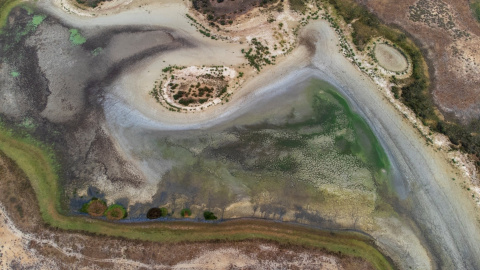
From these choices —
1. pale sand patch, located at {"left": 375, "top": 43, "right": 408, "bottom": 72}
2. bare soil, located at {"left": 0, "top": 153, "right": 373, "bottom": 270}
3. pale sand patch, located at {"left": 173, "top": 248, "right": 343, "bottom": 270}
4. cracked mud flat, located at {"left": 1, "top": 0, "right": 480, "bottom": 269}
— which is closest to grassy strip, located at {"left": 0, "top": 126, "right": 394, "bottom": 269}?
bare soil, located at {"left": 0, "top": 153, "right": 373, "bottom": 270}

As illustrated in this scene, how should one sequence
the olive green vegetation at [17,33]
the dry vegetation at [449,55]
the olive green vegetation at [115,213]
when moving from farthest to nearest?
1. the olive green vegetation at [17,33]
2. the dry vegetation at [449,55]
3. the olive green vegetation at [115,213]

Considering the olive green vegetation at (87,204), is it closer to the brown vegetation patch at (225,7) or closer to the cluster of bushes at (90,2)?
the brown vegetation patch at (225,7)

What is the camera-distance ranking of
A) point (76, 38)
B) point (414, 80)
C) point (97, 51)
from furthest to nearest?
point (76, 38) < point (97, 51) < point (414, 80)

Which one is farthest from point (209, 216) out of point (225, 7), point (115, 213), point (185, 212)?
point (225, 7)

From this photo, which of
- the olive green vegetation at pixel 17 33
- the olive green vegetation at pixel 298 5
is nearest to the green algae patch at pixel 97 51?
the olive green vegetation at pixel 17 33

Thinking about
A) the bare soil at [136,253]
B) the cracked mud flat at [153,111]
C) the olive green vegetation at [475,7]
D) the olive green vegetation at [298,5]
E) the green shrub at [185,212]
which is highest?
the olive green vegetation at [475,7]

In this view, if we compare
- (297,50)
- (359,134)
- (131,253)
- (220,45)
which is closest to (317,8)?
(297,50)

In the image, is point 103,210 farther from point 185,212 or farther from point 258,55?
point 258,55
